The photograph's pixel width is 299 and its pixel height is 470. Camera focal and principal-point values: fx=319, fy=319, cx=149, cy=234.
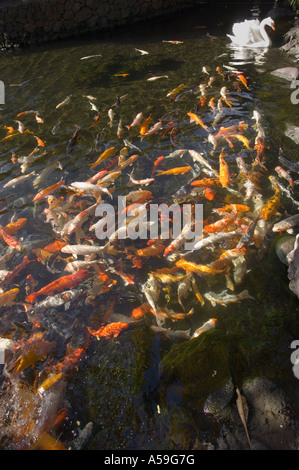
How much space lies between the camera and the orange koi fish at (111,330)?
135 inches

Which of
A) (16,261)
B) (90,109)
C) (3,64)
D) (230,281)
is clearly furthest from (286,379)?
(3,64)

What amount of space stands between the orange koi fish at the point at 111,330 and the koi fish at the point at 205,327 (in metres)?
0.76

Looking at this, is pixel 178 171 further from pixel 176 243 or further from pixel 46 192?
pixel 46 192

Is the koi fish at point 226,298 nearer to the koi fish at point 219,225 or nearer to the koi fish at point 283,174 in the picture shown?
the koi fish at point 219,225

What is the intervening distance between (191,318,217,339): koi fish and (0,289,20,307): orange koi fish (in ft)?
7.30

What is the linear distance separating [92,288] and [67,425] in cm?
153

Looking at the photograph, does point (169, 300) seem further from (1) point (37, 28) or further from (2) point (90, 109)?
(1) point (37, 28)

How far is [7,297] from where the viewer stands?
3869 millimetres

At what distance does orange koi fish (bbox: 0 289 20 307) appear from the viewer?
12.6 feet

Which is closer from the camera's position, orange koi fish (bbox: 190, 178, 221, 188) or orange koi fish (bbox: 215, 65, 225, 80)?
orange koi fish (bbox: 190, 178, 221, 188)

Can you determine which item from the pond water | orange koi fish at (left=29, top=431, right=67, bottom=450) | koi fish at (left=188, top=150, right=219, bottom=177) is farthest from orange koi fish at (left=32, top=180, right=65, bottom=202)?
orange koi fish at (left=29, top=431, right=67, bottom=450)

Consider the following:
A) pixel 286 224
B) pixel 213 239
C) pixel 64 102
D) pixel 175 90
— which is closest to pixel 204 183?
pixel 213 239

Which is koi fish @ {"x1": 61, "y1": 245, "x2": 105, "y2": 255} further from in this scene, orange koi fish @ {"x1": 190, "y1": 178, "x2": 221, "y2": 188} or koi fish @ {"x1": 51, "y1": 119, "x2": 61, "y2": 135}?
koi fish @ {"x1": 51, "y1": 119, "x2": 61, "y2": 135}

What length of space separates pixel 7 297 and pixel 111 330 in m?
1.41
